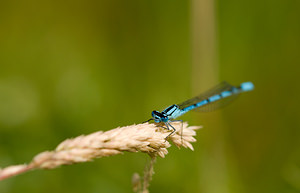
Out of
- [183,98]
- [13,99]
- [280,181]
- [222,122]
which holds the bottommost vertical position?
[280,181]

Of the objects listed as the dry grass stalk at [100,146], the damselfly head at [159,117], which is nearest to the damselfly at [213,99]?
the damselfly head at [159,117]

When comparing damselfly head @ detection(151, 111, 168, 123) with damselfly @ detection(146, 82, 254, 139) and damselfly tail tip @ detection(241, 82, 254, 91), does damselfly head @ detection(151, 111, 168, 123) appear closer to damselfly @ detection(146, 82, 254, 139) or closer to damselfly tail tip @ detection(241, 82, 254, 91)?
damselfly @ detection(146, 82, 254, 139)

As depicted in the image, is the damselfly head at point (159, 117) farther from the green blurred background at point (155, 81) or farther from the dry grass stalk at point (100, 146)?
the green blurred background at point (155, 81)

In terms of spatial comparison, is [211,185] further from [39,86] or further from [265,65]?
[39,86]

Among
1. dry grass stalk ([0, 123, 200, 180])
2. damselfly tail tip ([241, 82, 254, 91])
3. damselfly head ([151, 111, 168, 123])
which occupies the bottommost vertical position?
dry grass stalk ([0, 123, 200, 180])

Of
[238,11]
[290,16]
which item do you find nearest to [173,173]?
[238,11]

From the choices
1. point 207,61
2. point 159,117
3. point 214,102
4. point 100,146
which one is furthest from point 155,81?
point 100,146

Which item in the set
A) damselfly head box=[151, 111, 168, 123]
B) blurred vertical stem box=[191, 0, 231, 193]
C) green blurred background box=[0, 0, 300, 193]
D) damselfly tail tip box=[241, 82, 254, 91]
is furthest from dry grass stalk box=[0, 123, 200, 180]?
blurred vertical stem box=[191, 0, 231, 193]

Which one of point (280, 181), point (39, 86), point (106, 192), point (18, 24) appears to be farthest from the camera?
point (18, 24)
